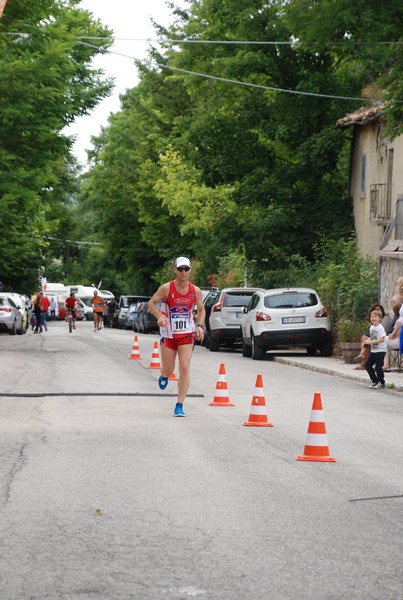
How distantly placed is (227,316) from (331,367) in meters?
9.12

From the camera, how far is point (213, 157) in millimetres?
41969

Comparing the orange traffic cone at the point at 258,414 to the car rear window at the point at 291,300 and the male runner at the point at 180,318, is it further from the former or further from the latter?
the car rear window at the point at 291,300

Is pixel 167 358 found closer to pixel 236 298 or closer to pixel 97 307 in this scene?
pixel 236 298

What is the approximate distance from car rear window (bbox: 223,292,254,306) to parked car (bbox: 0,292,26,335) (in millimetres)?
15670

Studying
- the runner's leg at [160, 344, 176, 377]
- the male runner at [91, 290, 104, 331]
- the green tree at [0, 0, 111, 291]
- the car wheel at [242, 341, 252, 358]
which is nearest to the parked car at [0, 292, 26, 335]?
the male runner at [91, 290, 104, 331]

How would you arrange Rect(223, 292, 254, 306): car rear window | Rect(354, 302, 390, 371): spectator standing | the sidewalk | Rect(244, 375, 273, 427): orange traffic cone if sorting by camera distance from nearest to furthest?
Rect(244, 375, 273, 427): orange traffic cone
Rect(354, 302, 390, 371): spectator standing
the sidewalk
Rect(223, 292, 254, 306): car rear window

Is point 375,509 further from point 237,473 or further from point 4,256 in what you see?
point 4,256

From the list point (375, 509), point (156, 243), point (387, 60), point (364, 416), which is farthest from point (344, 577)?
point (156, 243)

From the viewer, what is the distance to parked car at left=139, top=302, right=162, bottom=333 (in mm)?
54031

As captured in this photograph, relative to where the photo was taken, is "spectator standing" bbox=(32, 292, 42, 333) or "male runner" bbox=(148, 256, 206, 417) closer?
"male runner" bbox=(148, 256, 206, 417)

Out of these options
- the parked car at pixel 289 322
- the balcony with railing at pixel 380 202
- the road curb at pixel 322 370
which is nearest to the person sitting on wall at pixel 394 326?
the road curb at pixel 322 370

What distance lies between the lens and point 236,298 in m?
35.2

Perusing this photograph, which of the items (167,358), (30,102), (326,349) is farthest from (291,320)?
(167,358)

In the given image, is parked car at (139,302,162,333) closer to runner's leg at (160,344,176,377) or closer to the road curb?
the road curb
